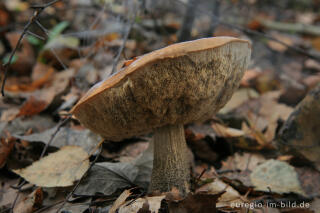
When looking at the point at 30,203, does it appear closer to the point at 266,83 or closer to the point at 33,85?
the point at 33,85

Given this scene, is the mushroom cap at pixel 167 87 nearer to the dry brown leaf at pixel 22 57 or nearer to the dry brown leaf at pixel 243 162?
the dry brown leaf at pixel 243 162

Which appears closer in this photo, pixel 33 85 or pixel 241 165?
pixel 241 165

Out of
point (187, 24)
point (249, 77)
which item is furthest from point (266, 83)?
point (187, 24)

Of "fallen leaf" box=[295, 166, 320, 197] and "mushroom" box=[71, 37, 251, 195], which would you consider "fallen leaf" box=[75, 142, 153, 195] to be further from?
"fallen leaf" box=[295, 166, 320, 197]

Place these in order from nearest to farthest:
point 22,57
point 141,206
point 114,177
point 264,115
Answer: point 141,206
point 114,177
point 264,115
point 22,57

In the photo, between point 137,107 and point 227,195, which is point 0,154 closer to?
point 137,107

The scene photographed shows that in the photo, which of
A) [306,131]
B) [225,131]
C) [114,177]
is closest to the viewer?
[114,177]

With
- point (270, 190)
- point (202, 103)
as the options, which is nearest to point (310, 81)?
point (270, 190)
